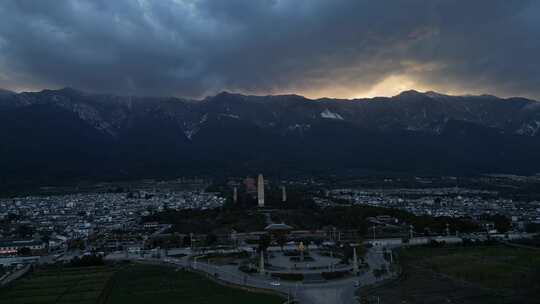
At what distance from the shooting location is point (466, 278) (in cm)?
3697

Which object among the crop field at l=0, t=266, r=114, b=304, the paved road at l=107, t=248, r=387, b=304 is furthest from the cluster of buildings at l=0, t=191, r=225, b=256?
the paved road at l=107, t=248, r=387, b=304

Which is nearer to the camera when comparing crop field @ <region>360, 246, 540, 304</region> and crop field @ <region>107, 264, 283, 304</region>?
crop field @ <region>360, 246, 540, 304</region>

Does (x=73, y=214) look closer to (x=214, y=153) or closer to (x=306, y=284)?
(x=306, y=284)

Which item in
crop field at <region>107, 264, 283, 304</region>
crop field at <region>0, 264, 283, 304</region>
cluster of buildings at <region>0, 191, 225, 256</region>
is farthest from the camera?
cluster of buildings at <region>0, 191, 225, 256</region>

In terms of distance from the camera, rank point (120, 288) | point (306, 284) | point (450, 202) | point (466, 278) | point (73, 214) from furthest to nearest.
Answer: point (450, 202), point (73, 214), point (306, 284), point (466, 278), point (120, 288)

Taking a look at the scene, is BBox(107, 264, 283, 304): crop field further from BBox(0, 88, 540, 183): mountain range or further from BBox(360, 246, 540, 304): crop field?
BBox(0, 88, 540, 183): mountain range

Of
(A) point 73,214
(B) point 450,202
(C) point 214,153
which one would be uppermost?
(C) point 214,153

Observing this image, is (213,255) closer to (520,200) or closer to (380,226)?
(380,226)

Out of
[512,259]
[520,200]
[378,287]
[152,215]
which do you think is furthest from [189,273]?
[520,200]

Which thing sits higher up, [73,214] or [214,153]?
[214,153]

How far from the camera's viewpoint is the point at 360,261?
4362 centimetres

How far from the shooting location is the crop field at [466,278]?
31.6 metres

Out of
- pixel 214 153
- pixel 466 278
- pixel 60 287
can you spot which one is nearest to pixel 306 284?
pixel 466 278

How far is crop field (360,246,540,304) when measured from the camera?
3159cm
